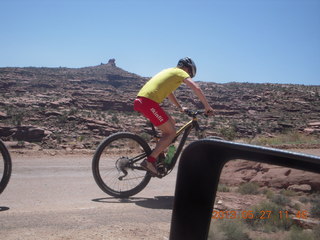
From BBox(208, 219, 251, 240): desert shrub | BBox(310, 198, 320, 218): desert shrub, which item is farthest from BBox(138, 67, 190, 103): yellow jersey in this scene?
BBox(310, 198, 320, 218): desert shrub

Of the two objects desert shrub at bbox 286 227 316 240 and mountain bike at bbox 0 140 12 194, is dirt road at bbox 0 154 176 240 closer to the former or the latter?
mountain bike at bbox 0 140 12 194

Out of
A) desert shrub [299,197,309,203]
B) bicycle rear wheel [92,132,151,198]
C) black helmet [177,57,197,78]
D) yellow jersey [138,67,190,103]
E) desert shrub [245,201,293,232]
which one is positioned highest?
black helmet [177,57,197,78]

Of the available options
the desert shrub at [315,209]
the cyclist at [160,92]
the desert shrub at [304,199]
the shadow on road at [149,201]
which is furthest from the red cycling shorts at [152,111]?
the desert shrub at [315,209]

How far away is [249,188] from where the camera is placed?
2494mm

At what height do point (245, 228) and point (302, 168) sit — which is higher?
point (302, 168)

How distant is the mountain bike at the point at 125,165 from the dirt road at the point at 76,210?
19 centimetres

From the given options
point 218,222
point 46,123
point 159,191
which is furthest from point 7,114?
point 218,222

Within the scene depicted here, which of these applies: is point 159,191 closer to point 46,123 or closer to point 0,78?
point 46,123

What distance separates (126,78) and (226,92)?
23.4m

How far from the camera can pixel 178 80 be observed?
4.88 metres

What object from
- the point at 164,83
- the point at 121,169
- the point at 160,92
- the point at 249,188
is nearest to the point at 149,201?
the point at 121,169

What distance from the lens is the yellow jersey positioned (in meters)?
4.87

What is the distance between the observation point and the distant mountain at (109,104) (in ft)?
113

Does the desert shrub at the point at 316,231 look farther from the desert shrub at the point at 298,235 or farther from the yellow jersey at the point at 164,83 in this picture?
the yellow jersey at the point at 164,83
